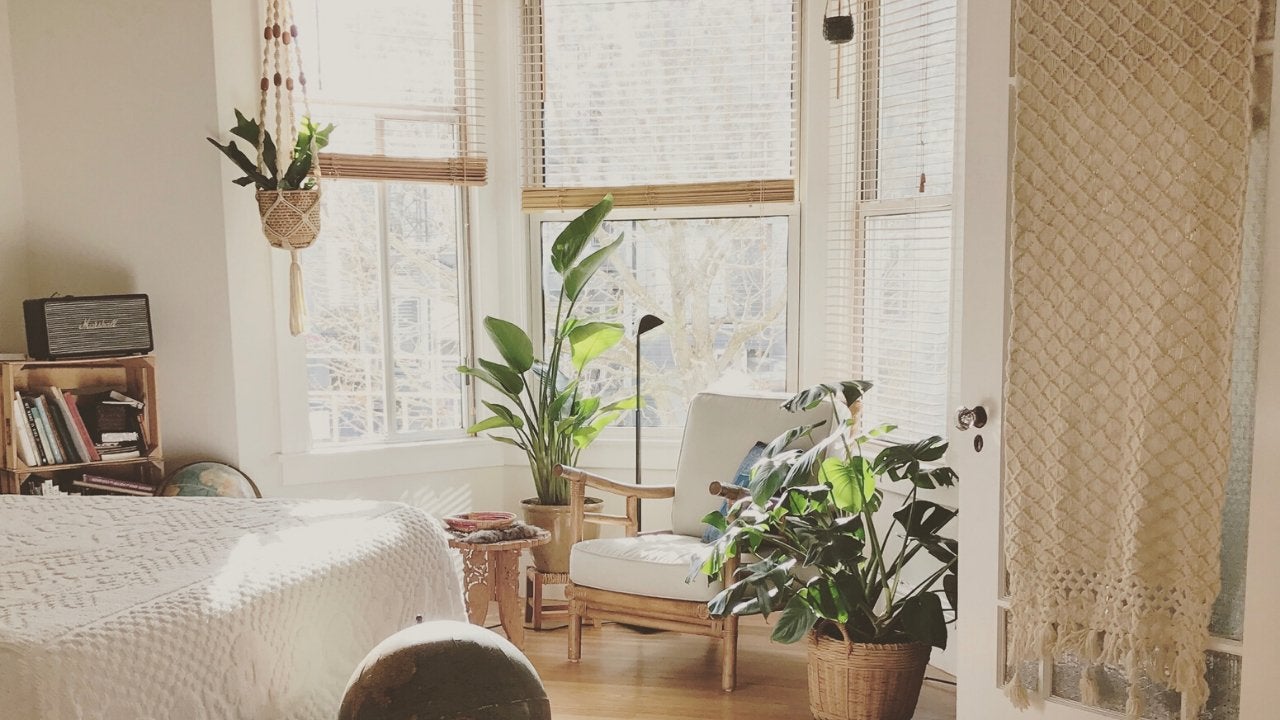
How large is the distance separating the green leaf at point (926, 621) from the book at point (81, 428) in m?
2.64

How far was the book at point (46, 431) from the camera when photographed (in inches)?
130

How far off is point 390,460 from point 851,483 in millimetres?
1963

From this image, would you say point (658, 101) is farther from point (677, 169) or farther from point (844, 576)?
point (844, 576)

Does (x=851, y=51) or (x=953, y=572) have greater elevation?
(x=851, y=51)

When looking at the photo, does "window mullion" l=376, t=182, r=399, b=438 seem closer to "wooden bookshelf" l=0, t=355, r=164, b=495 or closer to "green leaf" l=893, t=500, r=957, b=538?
"wooden bookshelf" l=0, t=355, r=164, b=495

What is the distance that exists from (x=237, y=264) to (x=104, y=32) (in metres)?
0.94

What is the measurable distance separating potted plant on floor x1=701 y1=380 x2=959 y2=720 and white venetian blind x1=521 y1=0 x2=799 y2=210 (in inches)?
55.7

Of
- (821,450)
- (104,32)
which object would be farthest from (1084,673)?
(104,32)

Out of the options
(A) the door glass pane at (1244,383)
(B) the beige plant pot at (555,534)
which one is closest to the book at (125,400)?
(B) the beige plant pot at (555,534)

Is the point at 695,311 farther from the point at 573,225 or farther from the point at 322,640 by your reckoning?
the point at 322,640

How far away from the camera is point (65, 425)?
337cm

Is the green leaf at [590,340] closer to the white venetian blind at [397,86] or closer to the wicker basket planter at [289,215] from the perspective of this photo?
the white venetian blind at [397,86]

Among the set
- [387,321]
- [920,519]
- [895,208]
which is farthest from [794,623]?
[387,321]

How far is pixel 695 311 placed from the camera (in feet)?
13.5
